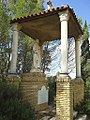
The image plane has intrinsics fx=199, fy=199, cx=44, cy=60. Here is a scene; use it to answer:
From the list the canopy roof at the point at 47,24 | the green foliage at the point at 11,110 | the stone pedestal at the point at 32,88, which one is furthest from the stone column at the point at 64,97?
the canopy roof at the point at 47,24

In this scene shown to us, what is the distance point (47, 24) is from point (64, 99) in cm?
409

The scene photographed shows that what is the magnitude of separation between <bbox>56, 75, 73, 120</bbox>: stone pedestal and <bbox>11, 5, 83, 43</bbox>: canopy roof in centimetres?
293

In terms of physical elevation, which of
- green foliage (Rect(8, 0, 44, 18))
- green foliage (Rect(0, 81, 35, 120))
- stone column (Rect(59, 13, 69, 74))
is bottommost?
green foliage (Rect(0, 81, 35, 120))

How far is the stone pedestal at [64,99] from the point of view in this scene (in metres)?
7.67

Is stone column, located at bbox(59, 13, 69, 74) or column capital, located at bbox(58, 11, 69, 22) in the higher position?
column capital, located at bbox(58, 11, 69, 22)

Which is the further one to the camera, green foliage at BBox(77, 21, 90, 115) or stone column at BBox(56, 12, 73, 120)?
green foliage at BBox(77, 21, 90, 115)

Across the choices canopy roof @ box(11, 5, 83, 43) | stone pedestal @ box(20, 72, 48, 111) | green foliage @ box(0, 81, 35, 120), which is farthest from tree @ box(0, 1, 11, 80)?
green foliage @ box(0, 81, 35, 120)

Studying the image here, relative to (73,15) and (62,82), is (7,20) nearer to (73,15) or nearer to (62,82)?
(73,15)

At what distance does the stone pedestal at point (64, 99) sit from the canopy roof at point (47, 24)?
9.62 ft

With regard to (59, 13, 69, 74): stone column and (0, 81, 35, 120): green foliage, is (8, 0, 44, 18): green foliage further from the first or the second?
(0, 81, 35, 120): green foliage

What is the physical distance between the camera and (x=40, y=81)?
9.40m

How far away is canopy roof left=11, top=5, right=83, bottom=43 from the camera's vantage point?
29.0 feet

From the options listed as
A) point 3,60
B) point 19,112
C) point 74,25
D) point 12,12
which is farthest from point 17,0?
point 19,112

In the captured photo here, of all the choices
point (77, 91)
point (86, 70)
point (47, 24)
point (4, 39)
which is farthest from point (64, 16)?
point (86, 70)
